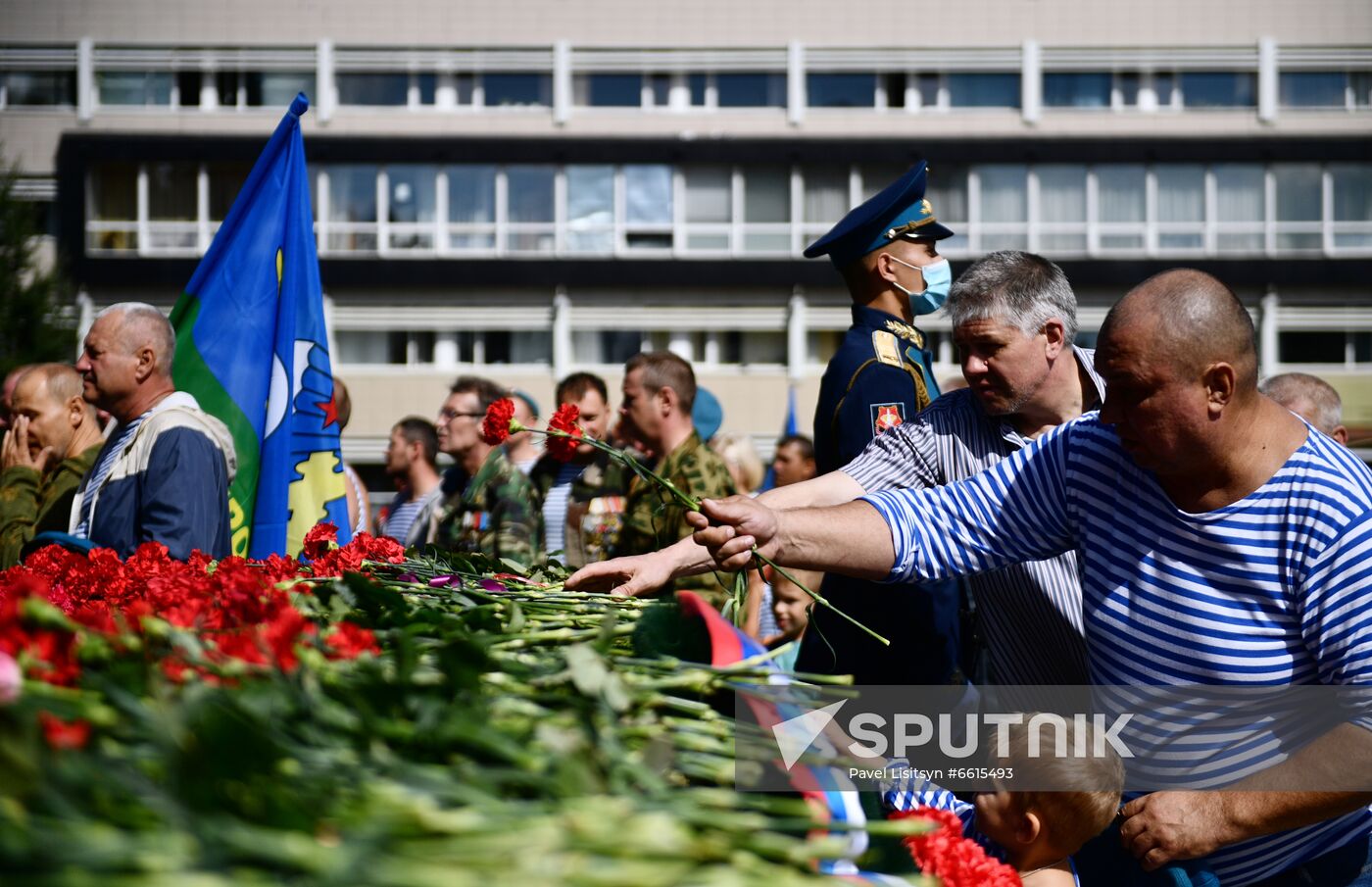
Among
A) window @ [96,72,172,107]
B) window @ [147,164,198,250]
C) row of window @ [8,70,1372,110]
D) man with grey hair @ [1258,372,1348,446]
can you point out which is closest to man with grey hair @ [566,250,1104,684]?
man with grey hair @ [1258,372,1348,446]

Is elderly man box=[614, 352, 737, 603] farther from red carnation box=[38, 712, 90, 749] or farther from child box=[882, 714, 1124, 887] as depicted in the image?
red carnation box=[38, 712, 90, 749]

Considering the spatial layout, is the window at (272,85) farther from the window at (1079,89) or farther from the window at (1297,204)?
the window at (1297,204)

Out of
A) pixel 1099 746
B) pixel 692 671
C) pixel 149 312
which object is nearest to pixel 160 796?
pixel 692 671

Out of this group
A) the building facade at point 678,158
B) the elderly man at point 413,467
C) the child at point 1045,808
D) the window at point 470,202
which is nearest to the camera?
the child at point 1045,808

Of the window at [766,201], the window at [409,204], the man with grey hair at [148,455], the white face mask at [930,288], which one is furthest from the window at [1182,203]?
the man with grey hair at [148,455]

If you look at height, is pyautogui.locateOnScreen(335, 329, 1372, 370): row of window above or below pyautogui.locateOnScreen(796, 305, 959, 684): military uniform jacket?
above

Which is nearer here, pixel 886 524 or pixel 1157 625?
pixel 1157 625

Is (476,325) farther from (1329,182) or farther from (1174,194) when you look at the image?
(1329,182)

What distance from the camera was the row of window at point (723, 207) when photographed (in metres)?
35.4

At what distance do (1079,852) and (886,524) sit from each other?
0.84 meters

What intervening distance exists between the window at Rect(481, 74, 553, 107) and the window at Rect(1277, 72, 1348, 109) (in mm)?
20391

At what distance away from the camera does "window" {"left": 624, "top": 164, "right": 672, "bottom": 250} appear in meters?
35.4

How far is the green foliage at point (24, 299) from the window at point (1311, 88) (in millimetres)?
33092

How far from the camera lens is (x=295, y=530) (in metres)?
5.31
